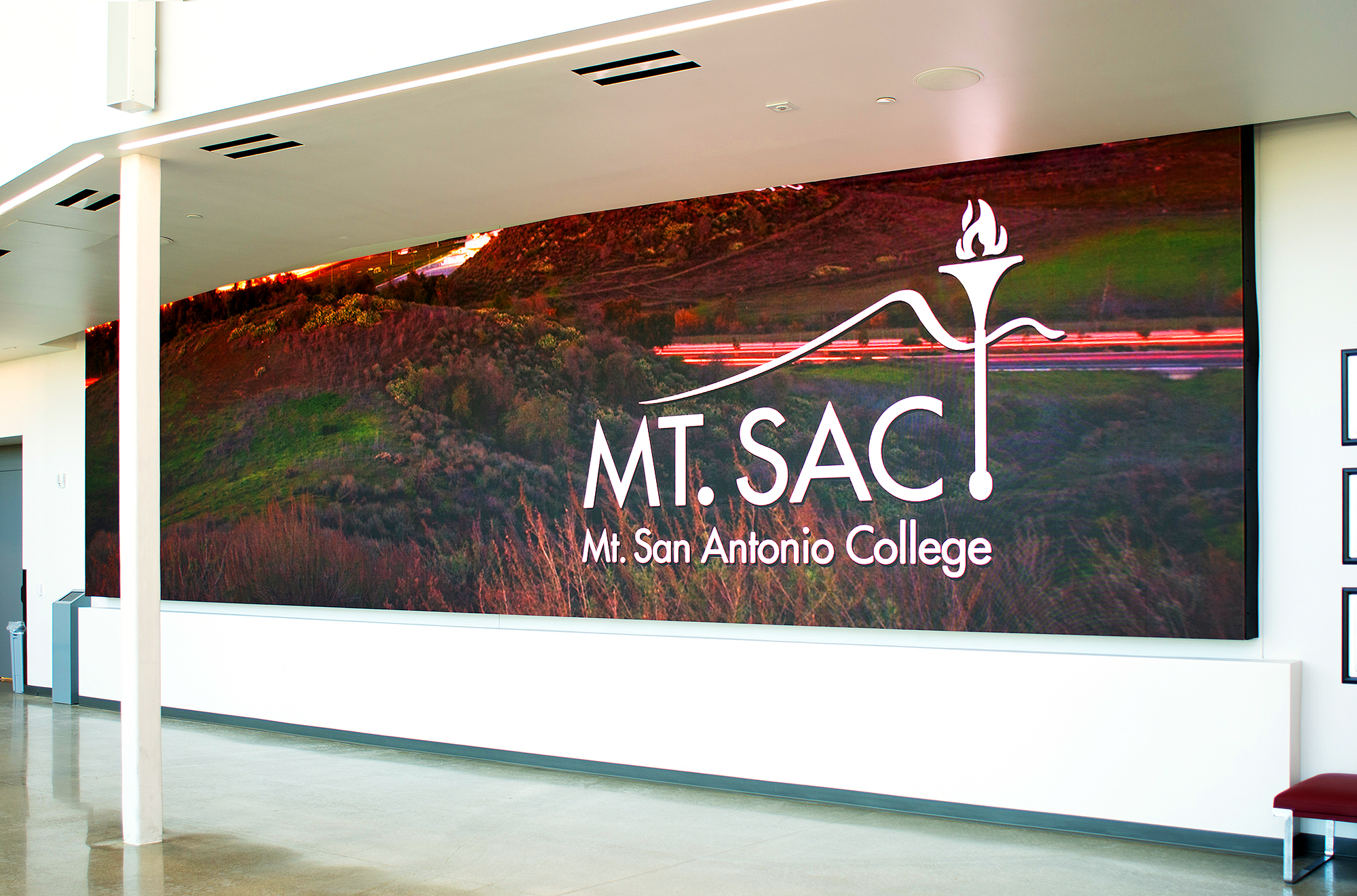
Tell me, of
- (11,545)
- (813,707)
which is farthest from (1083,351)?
(11,545)

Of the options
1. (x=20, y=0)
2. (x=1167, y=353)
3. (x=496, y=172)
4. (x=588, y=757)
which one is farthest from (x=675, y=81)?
(x=588, y=757)

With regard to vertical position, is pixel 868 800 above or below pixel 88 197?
below

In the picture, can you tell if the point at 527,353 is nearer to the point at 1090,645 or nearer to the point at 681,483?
the point at 681,483

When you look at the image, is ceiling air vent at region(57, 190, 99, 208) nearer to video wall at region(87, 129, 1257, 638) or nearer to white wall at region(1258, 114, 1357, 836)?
video wall at region(87, 129, 1257, 638)

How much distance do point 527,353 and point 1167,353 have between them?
4263 millimetres

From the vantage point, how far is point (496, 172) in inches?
256

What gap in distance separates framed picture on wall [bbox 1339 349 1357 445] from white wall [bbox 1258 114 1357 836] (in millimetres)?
37

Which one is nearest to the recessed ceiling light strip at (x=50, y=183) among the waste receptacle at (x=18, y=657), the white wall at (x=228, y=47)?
the white wall at (x=228, y=47)

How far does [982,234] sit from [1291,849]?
3.41 m

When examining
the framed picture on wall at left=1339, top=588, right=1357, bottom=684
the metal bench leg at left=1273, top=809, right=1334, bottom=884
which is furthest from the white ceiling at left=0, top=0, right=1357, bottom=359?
the metal bench leg at left=1273, top=809, right=1334, bottom=884

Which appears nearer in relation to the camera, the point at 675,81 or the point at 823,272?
the point at 675,81

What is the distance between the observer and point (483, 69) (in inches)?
194

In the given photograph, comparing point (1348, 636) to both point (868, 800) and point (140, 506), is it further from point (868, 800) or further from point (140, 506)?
point (140, 506)

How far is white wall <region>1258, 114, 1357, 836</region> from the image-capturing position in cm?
556
